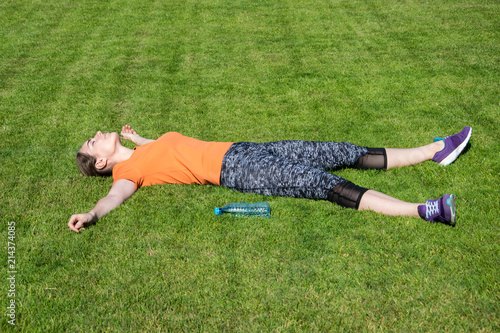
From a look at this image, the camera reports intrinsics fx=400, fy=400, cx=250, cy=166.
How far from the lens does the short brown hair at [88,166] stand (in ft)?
16.7

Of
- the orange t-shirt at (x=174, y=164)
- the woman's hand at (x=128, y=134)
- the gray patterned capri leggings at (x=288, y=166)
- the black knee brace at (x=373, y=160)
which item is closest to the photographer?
the gray patterned capri leggings at (x=288, y=166)

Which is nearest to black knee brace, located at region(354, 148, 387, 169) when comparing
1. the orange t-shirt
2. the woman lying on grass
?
the woman lying on grass

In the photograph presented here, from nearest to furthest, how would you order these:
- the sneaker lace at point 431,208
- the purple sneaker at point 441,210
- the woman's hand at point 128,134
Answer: the purple sneaker at point 441,210
the sneaker lace at point 431,208
the woman's hand at point 128,134

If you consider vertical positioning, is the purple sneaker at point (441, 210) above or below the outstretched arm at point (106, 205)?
above

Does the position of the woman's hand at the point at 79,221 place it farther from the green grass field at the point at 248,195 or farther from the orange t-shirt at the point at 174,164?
the orange t-shirt at the point at 174,164

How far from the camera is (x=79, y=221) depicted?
3957 mm

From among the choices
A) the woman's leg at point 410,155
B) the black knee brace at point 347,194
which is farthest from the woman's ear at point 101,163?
the woman's leg at point 410,155

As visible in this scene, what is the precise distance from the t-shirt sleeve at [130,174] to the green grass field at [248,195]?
24 cm

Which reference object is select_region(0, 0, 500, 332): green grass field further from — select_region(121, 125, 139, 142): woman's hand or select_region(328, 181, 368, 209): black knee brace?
select_region(121, 125, 139, 142): woman's hand

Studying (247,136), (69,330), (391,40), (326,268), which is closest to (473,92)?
(391,40)

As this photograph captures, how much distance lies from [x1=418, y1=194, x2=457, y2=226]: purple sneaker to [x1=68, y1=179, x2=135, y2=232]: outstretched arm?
312cm

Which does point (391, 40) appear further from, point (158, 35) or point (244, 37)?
point (158, 35)

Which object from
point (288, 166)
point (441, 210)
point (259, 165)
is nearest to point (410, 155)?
point (441, 210)

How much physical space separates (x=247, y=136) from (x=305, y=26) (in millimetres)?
6376
